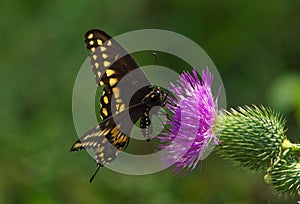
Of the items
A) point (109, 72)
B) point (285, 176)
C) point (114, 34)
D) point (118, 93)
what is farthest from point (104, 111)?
point (114, 34)

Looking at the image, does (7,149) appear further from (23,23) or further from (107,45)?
(107,45)

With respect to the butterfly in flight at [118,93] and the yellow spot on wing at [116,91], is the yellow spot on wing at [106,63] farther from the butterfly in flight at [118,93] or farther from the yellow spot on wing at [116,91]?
the yellow spot on wing at [116,91]

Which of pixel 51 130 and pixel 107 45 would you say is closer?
pixel 107 45

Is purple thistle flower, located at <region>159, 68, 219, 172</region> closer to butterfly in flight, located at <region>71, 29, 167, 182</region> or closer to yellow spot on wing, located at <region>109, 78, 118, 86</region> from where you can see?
butterfly in flight, located at <region>71, 29, 167, 182</region>

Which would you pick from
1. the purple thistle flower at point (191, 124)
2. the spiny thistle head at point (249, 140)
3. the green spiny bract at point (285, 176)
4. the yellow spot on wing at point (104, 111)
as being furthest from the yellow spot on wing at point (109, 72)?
the green spiny bract at point (285, 176)

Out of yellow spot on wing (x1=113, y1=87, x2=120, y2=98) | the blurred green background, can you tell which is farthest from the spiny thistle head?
the blurred green background

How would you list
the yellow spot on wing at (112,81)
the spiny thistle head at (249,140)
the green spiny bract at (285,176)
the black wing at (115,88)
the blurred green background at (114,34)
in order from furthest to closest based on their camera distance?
the blurred green background at (114,34) < the yellow spot on wing at (112,81) < the black wing at (115,88) < the spiny thistle head at (249,140) < the green spiny bract at (285,176)

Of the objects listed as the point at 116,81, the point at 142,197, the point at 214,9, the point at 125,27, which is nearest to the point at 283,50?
the point at 214,9
